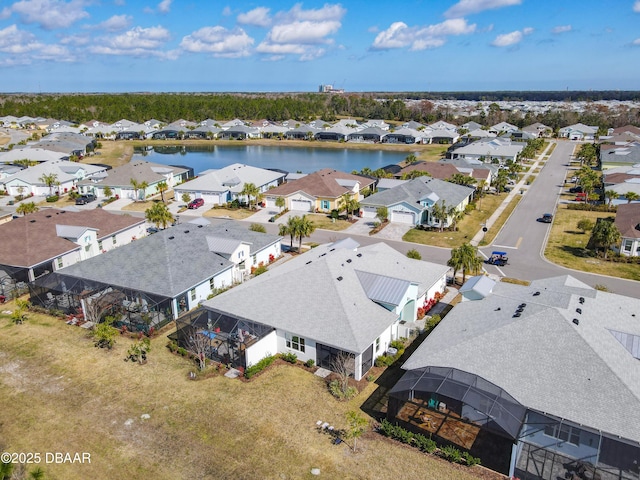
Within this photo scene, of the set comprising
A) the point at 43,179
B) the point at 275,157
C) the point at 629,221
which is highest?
the point at 43,179

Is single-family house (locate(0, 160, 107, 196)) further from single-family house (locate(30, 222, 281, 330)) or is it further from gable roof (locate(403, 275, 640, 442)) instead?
gable roof (locate(403, 275, 640, 442))

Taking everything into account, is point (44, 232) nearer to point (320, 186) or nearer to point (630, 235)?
point (320, 186)

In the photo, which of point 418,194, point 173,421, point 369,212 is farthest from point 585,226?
point 173,421

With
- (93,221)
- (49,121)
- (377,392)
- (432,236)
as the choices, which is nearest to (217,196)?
(93,221)

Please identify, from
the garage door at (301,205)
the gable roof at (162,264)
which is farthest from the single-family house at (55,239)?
the garage door at (301,205)

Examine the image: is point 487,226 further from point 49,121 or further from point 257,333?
point 49,121

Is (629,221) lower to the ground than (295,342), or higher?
higher
